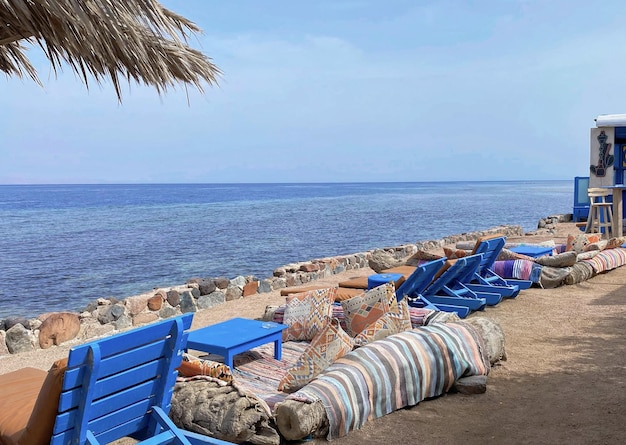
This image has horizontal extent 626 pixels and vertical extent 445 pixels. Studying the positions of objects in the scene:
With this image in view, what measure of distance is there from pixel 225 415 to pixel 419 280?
3234 millimetres

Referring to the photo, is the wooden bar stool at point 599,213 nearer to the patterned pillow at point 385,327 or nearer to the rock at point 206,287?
the rock at point 206,287

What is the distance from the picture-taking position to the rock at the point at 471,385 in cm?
404

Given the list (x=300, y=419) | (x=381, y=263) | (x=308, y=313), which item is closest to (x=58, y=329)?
(x=308, y=313)

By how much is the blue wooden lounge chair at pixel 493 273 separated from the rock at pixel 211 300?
3306 millimetres

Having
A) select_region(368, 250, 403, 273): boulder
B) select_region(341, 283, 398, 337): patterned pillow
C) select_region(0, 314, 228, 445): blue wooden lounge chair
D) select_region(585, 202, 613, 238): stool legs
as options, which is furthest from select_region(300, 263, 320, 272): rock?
select_region(0, 314, 228, 445): blue wooden lounge chair

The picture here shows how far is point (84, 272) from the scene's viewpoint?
16828mm

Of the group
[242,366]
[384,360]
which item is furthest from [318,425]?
[242,366]

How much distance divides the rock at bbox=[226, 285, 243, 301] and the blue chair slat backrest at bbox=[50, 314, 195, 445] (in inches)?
207

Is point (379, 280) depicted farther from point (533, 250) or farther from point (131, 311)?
point (533, 250)

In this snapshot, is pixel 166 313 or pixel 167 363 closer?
pixel 167 363

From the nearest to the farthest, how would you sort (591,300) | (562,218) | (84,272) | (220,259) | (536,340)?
(536,340)
(591,300)
(84,272)
(220,259)
(562,218)

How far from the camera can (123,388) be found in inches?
105

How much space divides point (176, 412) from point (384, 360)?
1269 mm

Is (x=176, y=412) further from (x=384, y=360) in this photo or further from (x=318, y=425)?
(x=384, y=360)
